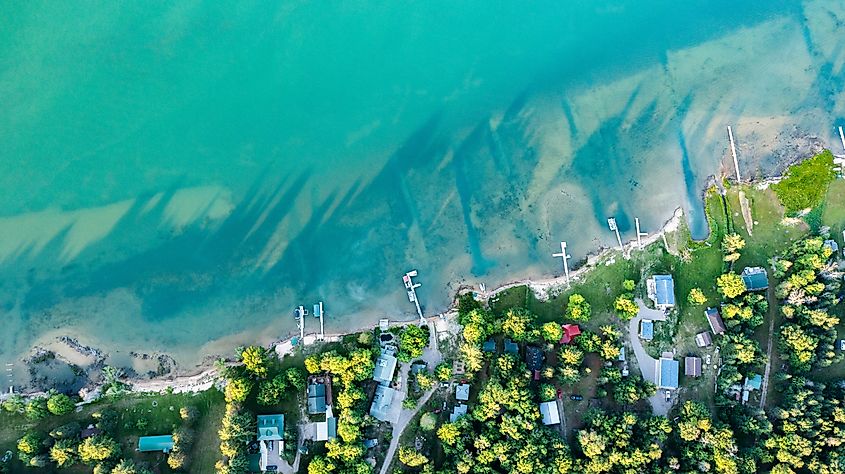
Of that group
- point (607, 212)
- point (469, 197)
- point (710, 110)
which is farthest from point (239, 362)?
point (710, 110)

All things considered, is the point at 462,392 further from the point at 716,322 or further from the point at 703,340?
the point at 716,322

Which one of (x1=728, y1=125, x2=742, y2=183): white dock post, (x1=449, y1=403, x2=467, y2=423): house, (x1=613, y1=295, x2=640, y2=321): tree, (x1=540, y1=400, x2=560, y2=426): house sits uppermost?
(x1=728, y1=125, x2=742, y2=183): white dock post

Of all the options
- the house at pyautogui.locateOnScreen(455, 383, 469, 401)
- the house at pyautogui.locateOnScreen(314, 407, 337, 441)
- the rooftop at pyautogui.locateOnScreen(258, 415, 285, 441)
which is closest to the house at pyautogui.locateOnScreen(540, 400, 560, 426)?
the house at pyautogui.locateOnScreen(455, 383, 469, 401)

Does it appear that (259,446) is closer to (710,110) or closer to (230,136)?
(230,136)

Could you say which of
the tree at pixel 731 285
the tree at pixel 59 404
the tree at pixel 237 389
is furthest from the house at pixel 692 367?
the tree at pixel 59 404

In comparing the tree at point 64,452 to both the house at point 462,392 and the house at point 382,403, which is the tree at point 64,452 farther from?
the house at point 462,392

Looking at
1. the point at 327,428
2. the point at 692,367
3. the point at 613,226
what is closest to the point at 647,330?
the point at 692,367

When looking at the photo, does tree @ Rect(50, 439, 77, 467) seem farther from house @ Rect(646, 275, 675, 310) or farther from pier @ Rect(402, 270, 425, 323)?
house @ Rect(646, 275, 675, 310)
